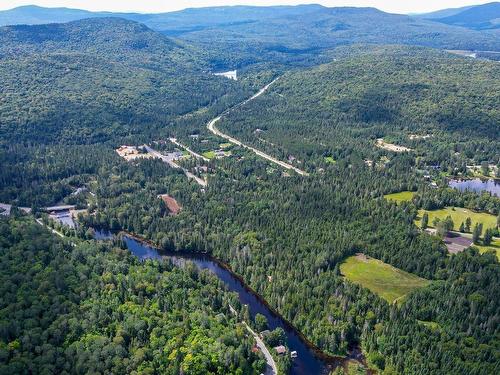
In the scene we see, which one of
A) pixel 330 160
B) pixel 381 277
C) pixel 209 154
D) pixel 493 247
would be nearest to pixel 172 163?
pixel 209 154

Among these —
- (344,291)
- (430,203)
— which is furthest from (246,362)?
(430,203)

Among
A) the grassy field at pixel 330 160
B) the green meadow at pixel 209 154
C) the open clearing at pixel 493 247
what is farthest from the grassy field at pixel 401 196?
the green meadow at pixel 209 154

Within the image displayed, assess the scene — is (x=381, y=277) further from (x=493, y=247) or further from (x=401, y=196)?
(x=401, y=196)

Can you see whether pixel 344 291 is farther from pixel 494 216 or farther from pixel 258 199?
pixel 494 216

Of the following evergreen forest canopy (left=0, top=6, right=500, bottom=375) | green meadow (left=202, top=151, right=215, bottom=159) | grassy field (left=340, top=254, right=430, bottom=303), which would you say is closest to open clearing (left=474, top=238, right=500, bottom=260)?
evergreen forest canopy (left=0, top=6, right=500, bottom=375)

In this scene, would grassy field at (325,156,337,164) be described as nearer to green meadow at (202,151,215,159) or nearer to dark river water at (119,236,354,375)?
green meadow at (202,151,215,159)

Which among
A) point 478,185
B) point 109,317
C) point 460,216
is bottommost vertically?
point 478,185
